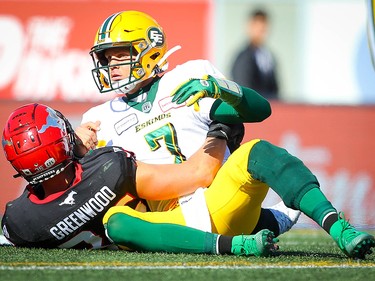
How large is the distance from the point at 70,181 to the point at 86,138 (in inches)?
15.6

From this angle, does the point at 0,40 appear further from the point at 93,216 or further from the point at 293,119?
the point at 93,216

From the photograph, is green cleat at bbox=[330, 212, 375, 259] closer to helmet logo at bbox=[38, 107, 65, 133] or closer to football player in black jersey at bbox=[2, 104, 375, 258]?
football player in black jersey at bbox=[2, 104, 375, 258]

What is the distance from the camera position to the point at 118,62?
5.27m

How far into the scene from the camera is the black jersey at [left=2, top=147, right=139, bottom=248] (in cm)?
458

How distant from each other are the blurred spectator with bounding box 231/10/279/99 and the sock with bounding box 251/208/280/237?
6.04m

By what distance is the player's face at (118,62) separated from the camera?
5219 millimetres

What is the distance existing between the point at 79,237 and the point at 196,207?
2.07ft

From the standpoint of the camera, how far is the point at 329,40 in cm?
1259

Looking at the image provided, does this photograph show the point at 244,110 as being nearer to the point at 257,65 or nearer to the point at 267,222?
the point at 267,222

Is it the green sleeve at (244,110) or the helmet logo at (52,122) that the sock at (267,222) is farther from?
the helmet logo at (52,122)

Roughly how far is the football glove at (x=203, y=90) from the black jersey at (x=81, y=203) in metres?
0.49

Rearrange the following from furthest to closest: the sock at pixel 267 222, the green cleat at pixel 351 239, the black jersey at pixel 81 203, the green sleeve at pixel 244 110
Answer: the sock at pixel 267 222
the green sleeve at pixel 244 110
the black jersey at pixel 81 203
the green cleat at pixel 351 239

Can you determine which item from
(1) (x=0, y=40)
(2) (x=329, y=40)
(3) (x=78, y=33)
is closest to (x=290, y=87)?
(2) (x=329, y=40)

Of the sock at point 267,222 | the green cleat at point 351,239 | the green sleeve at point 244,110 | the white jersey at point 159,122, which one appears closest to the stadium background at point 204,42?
the white jersey at point 159,122
